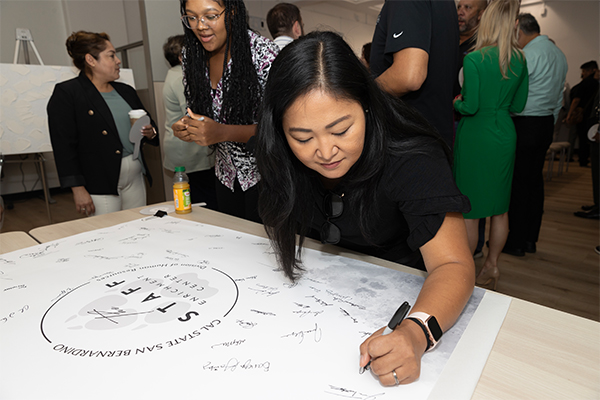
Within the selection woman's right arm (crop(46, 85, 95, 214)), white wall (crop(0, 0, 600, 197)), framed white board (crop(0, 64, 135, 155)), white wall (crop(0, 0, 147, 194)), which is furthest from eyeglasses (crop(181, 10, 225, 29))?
white wall (crop(0, 0, 147, 194))

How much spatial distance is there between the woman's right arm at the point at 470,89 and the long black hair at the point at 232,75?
3.47 ft

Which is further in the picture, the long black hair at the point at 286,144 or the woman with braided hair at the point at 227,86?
the woman with braided hair at the point at 227,86

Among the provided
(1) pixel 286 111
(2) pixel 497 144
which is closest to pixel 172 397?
(1) pixel 286 111

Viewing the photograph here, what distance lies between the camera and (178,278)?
792 mm

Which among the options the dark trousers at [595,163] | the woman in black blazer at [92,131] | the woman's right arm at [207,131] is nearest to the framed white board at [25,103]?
the woman in black blazer at [92,131]

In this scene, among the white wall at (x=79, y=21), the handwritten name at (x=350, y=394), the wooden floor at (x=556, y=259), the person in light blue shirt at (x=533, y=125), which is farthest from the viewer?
the white wall at (x=79, y=21)

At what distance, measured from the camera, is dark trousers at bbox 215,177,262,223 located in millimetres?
1308

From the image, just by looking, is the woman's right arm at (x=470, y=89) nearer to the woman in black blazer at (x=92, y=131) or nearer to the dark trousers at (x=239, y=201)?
the dark trousers at (x=239, y=201)

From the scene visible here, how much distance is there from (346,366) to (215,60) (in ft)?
3.69

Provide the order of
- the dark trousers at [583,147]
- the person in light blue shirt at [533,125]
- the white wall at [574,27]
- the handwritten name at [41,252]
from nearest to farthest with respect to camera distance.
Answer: the handwritten name at [41,252] → the person in light blue shirt at [533,125] → the dark trousers at [583,147] → the white wall at [574,27]

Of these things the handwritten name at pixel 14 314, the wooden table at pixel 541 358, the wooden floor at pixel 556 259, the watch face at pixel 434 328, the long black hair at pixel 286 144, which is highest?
the long black hair at pixel 286 144

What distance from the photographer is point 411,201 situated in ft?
A: 2.27

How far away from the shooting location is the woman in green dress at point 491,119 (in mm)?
1742

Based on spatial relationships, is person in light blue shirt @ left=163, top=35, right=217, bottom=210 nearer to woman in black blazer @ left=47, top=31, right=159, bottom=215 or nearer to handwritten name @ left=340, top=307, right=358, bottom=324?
woman in black blazer @ left=47, top=31, right=159, bottom=215
